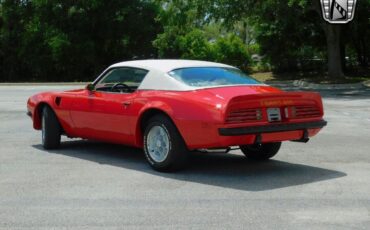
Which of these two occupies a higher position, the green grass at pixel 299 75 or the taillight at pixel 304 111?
the taillight at pixel 304 111

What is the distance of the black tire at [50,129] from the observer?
9281 mm

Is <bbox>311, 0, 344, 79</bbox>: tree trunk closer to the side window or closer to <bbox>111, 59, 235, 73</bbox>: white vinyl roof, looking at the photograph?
<bbox>111, 59, 235, 73</bbox>: white vinyl roof

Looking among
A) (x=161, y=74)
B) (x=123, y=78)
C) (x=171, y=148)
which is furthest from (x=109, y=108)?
(x=171, y=148)

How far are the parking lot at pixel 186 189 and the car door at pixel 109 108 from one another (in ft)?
Answer: 1.21

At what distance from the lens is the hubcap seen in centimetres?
740

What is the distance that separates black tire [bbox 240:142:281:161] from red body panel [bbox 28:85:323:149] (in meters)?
0.83

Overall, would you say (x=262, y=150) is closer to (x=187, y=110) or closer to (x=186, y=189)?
(x=187, y=110)

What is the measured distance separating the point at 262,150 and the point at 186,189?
2090 mm

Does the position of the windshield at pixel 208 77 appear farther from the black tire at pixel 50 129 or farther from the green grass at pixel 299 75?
the green grass at pixel 299 75

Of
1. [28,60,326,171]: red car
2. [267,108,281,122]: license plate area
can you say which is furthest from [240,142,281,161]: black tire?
[267,108,281,122]: license plate area

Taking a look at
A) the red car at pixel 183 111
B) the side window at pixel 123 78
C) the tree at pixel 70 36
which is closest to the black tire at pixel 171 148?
the red car at pixel 183 111

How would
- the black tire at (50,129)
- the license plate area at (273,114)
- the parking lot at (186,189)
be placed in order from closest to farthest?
the parking lot at (186,189), the license plate area at (273,114), the black tire at (50,129)

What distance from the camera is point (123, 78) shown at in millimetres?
8453

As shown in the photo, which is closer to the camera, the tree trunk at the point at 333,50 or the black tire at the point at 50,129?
the black tire at the point at 50,129
